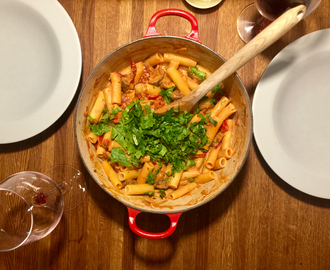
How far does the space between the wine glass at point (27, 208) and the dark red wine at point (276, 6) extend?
1.57 metres

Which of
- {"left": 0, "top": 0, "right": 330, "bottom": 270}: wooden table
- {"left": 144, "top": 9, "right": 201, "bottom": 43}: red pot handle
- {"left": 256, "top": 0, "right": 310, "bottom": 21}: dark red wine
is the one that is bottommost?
{"left": 0, "top": 0, "right": 330, "bottom": 270}: wooden table

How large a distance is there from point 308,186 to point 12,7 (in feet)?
7.14

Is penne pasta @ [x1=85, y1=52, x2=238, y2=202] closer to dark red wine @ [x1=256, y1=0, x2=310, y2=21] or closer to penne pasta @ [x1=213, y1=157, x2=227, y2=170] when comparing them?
penne pasta @ [x1=213, y1=157, x2=227, y2=170]

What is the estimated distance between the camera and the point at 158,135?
1.53m

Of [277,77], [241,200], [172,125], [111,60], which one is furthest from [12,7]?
[241,200]

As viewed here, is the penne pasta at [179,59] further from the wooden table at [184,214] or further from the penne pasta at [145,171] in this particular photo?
the penne pasta at [145,171]

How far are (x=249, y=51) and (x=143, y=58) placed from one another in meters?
0.68

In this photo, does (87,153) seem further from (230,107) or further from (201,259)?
(201,259)

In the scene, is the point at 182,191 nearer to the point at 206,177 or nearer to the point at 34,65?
the point at 206,177

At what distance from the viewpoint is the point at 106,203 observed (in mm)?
1800

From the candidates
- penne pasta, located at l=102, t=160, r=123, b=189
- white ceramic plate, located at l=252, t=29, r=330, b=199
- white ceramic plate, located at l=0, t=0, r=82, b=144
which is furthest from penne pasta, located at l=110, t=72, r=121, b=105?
white ceramic plate, located at l=252, t=29, r=330, b=199

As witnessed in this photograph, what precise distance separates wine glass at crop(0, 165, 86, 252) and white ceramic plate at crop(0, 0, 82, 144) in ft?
0.97

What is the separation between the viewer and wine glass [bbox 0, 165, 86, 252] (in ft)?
4.93

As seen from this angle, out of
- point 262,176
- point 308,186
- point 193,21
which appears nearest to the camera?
point 193,21
